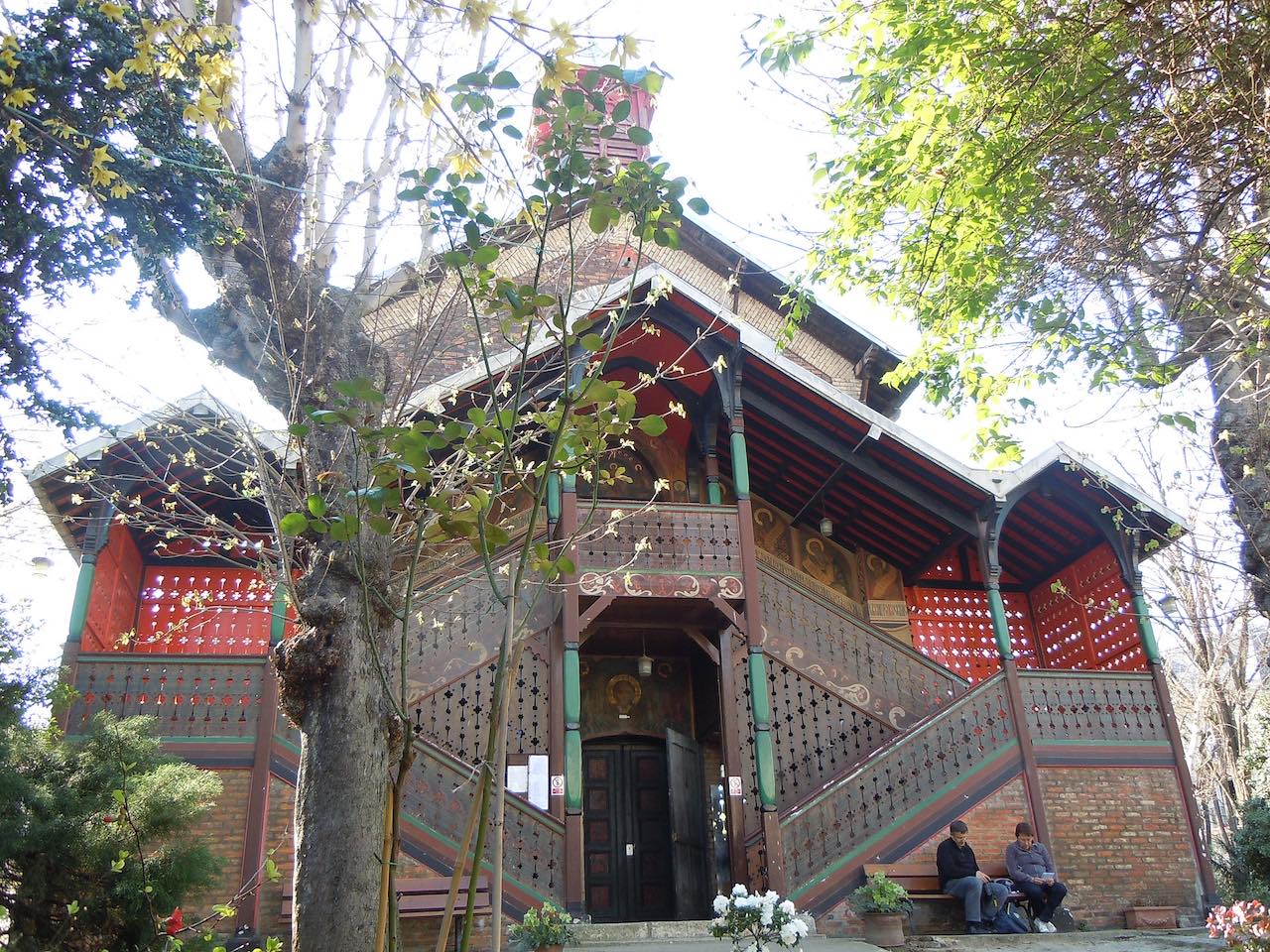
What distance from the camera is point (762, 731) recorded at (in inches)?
444

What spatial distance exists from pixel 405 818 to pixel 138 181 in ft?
20.6

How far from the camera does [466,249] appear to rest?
3.63 m

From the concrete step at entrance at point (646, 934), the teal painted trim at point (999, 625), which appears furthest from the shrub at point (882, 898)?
the teal painted trim at point (999, 625)

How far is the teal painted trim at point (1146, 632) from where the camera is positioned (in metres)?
12.8

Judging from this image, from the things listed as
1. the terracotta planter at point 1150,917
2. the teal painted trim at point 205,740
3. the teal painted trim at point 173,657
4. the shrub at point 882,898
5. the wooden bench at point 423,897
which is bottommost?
the terracotta planter at point 1150,917

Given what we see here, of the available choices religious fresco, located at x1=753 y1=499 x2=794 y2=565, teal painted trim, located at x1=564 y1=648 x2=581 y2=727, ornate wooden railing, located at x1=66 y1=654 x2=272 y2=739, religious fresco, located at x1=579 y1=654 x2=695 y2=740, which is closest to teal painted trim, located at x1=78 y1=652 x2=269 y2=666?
ornate wooden railing, located at x1=66 y1=654 x2=272 y2=739

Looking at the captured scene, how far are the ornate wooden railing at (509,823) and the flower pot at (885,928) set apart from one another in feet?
9.63

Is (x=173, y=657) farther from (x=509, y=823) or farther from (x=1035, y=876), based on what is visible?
(x=1035, y=876)

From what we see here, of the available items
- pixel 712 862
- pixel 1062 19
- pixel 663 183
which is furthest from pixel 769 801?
pixel 663 183

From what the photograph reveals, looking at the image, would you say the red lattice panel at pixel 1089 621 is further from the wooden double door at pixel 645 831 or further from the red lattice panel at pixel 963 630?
the wooden double door at pixel 645 831

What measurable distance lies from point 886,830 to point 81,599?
8720mm

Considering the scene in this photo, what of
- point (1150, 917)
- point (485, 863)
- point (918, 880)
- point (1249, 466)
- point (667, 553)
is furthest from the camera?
point (667, 553)

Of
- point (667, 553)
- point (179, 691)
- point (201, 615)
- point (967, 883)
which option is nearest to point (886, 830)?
point (967, 883)

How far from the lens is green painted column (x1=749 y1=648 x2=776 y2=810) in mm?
10914
